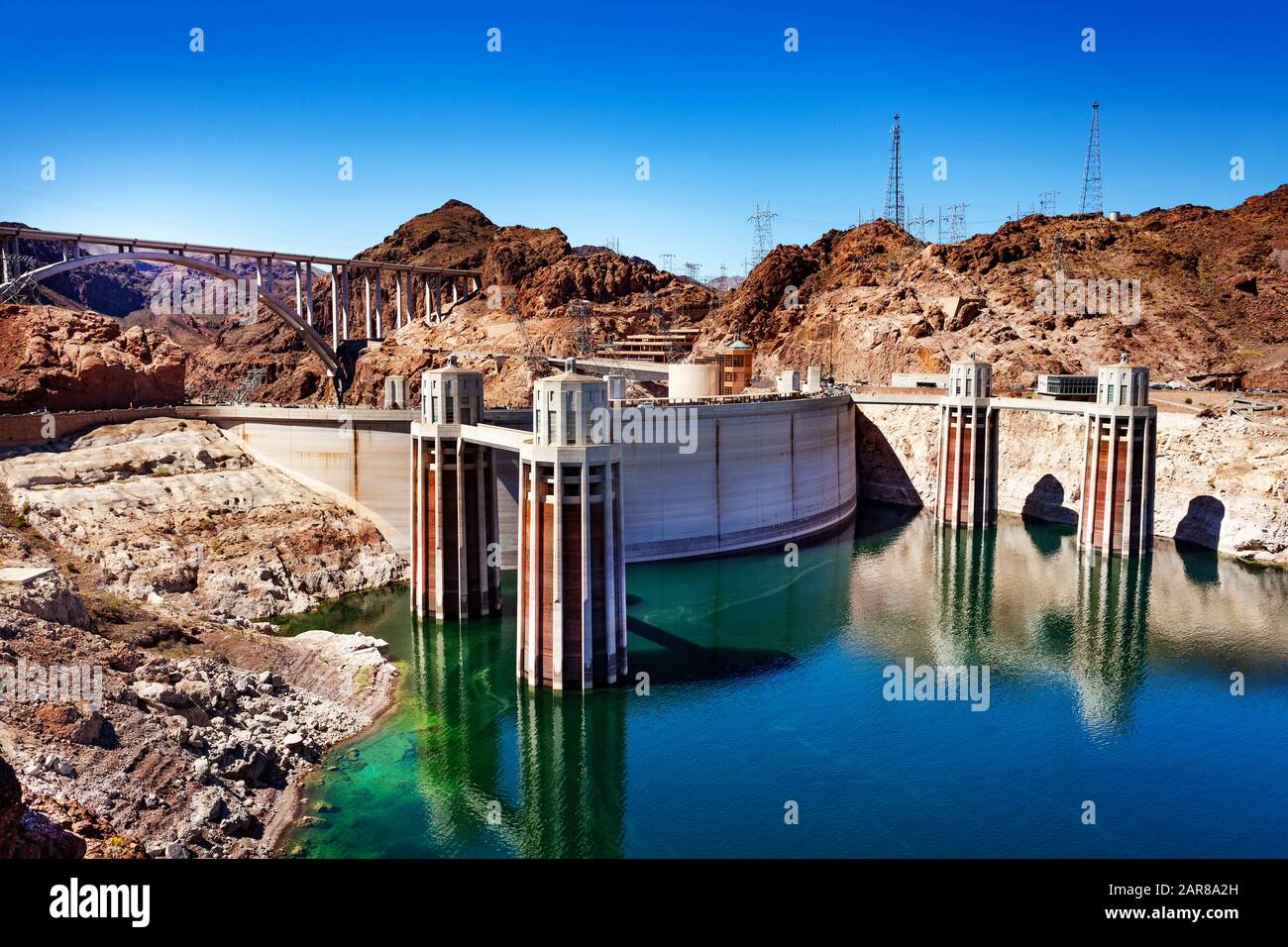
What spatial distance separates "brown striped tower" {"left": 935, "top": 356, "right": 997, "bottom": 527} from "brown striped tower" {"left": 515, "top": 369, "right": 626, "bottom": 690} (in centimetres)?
3999

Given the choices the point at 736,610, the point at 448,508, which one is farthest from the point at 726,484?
the point at 448,508

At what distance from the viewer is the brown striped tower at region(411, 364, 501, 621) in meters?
44.4

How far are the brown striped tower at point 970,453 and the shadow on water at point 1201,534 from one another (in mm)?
11800

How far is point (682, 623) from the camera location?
1799 inches

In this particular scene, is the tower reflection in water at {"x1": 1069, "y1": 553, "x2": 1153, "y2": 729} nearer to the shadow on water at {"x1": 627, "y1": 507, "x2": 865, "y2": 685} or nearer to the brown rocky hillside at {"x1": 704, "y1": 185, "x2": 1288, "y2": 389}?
the shadow on water at {"x1": 627, "y1": 507, "x2": 865, "y2": 685}

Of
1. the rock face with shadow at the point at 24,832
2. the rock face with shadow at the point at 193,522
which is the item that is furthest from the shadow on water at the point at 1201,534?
the rock face with shadow at the point at 24,832

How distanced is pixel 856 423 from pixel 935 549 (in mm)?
18417

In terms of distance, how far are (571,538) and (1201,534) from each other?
4535 cm

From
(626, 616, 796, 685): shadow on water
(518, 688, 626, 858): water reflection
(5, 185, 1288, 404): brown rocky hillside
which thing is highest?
(5, 185, 1288, 404): brown rocky hillside

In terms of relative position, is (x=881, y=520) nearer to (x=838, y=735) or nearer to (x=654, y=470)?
(x=654, y=470)

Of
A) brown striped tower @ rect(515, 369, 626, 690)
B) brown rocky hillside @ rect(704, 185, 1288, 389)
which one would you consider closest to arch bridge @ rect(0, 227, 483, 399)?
brown rocky hillside @ rect(704, 185, 1288, 389)

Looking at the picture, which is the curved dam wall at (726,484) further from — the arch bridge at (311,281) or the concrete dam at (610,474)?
the arch bridge at (311,281)

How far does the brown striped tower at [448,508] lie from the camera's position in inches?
1750
